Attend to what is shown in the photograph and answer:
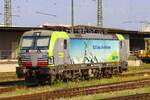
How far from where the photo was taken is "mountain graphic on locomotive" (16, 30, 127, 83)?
22.6m

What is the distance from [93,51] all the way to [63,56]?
3.47 m

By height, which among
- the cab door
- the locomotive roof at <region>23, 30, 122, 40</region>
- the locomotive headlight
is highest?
the locomotive roof at <region>23, 30, 122, 40</region>

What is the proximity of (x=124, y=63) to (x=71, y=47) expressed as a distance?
6.63 m

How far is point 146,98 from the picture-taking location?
14.6 metres

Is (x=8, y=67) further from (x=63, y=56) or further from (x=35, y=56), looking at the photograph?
(x=35, y=56)

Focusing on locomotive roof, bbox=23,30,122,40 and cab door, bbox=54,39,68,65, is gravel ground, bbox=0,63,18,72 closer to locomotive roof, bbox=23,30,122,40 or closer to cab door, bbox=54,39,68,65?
locomotive roof, bbox=23,30,122,40

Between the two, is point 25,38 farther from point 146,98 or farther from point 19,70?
point 146,98

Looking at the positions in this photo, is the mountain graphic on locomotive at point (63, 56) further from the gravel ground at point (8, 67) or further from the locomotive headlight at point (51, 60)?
the gravel ground at point (8, 67)

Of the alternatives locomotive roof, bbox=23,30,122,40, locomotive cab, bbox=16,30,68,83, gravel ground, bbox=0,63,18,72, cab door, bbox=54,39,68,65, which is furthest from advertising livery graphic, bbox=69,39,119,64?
gravel ground, bbox=0,63,18,72

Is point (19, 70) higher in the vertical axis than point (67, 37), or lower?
lower

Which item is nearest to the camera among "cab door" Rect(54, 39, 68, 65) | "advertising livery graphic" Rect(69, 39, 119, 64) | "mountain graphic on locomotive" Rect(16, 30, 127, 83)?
"mountain graphic on locomotive" Rect(16, 30, 127, 83)

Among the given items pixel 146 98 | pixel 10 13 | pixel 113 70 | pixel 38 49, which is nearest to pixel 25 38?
pixel 38 49

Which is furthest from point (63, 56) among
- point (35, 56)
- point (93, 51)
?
point (93, 51)

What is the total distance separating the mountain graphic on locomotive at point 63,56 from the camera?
22578 millimetres
